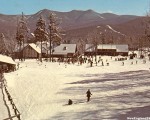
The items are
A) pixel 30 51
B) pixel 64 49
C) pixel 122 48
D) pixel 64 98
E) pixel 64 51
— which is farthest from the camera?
pixel 122 48

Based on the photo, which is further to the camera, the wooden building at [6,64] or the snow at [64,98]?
the wooden building at [6,64]

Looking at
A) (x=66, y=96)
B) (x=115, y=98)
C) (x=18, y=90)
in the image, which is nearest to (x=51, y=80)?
(x=18, y=90)

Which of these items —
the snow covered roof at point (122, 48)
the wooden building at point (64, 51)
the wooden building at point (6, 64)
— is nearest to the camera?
the wooden building at point (6, 64)

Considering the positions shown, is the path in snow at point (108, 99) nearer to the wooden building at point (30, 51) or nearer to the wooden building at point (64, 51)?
the wooden building at point (30, 51)

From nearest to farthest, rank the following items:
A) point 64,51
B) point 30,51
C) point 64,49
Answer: point 30,51 → point 64,51 → point 64,49

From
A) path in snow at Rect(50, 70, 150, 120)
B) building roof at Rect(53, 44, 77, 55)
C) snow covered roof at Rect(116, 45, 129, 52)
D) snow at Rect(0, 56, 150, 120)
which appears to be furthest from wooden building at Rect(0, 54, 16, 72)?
snow covered roof at Rect(116, 45, 129, 52)

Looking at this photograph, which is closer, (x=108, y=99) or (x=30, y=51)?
(x=108, y=99)

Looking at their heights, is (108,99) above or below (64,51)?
below

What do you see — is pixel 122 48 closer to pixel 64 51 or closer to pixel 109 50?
pixel 109 50

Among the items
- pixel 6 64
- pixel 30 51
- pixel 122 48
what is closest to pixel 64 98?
pixel 6 64

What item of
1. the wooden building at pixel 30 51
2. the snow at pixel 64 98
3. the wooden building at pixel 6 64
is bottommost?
the snow at pixel 64 98

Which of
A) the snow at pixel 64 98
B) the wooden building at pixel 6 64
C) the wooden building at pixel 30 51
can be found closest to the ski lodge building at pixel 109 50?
the wooden building at pixel 30 51

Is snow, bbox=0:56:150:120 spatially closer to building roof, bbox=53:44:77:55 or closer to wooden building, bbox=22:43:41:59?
wooden building, bbox=22:43:41:59

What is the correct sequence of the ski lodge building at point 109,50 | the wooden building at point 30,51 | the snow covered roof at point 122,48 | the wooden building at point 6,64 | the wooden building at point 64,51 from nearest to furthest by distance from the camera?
the wooden building at point 6,64 < the wooden building at point 30,51 < the wooden building at point 64,51 < the ski lodge building at point 109,50 < the snow covered roof at point 122,48
